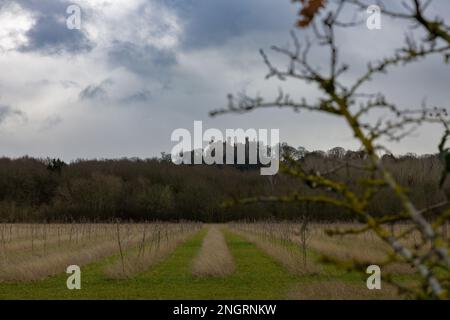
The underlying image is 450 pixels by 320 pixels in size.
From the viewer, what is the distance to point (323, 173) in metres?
2.91

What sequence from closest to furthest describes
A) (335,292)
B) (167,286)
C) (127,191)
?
(335,292) → (167,286) → (127,191)

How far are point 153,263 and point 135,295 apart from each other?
6.14 m

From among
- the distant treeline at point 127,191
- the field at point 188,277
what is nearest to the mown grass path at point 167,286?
the field at point 188,277

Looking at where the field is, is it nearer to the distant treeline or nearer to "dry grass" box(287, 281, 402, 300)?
"dry grass" box(287, 281, 402, 300)

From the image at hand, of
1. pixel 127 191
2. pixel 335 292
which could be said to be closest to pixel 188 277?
pixel 335 292

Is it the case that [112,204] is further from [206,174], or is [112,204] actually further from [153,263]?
[153,263]

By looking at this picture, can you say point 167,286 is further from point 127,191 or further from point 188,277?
point 127,191

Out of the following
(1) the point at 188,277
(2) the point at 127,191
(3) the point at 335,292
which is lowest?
(1) the point at 188,277

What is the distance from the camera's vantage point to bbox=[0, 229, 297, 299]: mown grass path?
13047mm

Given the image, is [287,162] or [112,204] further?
[112,204]

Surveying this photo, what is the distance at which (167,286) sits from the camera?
14.4m

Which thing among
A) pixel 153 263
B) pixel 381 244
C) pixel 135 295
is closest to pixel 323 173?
pixel 135 295

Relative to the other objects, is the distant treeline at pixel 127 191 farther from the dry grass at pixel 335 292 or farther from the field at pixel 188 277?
the dry grass at pixel 335 292

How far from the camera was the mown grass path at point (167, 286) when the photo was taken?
1305 cm
